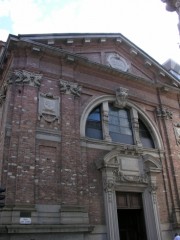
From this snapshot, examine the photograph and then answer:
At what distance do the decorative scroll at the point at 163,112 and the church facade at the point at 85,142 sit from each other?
6 cm

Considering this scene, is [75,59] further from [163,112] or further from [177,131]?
[177,131]

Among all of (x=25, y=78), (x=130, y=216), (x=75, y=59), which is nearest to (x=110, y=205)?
(x=130, y=216)

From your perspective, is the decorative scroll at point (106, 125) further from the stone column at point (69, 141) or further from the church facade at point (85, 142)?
the stone column at point (69, 141)

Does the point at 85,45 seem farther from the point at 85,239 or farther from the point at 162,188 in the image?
the point at 85,239

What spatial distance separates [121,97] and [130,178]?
14.8ft

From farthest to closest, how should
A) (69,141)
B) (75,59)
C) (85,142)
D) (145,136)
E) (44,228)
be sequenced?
(145,136)
(75,59)
(85,142)
(69,141)
(44,228)

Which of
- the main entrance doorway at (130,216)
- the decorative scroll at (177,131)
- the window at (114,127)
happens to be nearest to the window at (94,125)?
the window at (114,127)

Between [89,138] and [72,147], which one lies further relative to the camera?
[89,138]

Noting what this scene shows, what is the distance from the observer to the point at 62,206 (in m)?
11.0

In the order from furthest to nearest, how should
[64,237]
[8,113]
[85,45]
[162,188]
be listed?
[85,45] < [162,188] < [8,113] < [64,237]

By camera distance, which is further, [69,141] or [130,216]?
[130,216]

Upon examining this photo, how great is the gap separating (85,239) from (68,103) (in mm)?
6004

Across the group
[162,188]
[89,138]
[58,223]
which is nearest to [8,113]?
[89,138]

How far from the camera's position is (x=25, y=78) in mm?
12836
